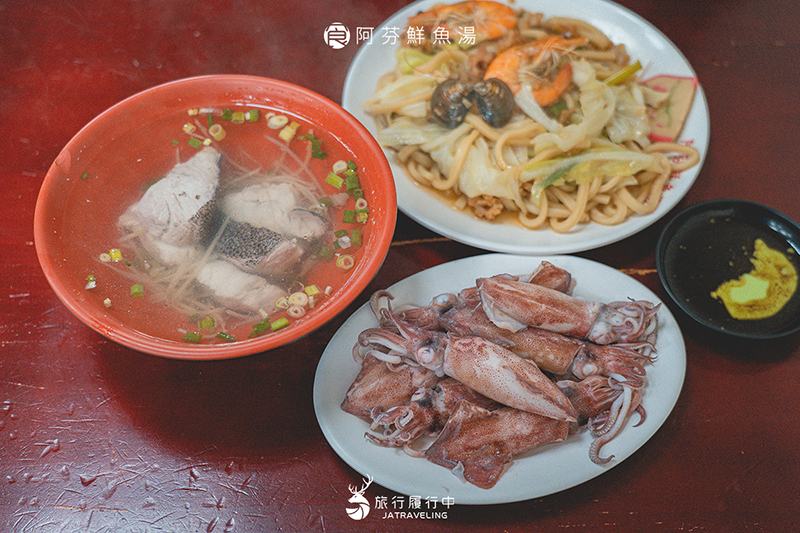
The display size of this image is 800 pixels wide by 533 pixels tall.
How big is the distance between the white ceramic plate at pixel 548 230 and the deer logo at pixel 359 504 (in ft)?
3.18

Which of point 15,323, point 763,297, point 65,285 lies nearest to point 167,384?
point 65,285

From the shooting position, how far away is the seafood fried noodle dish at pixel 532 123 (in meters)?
2.23

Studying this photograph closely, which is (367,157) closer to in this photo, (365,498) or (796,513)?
(365,498)

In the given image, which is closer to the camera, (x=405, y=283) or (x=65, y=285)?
(x=65, y=285)

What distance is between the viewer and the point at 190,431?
5.97ft

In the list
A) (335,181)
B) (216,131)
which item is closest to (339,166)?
(335,181)

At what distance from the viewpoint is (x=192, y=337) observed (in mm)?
1623

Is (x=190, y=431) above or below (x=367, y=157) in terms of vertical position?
below

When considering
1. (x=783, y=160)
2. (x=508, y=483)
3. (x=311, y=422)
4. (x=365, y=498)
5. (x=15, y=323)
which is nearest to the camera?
(x=508, y=483)

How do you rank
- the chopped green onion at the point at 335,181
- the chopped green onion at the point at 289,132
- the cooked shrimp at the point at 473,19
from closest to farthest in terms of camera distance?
the chopped green onion at the point at 335,181 → the chopped green onion at the point at 289,132 → the cooked shrimp at the point at 473,19

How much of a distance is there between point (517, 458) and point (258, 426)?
0.89 m

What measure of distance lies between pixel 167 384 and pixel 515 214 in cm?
157

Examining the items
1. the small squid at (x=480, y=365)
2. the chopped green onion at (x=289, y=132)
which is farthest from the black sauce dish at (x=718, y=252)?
the chopped green onion at (x=289, y=132)

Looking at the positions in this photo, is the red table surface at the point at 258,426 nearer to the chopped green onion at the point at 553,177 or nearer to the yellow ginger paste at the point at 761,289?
the yellow ginger paste at the point at 761,289
